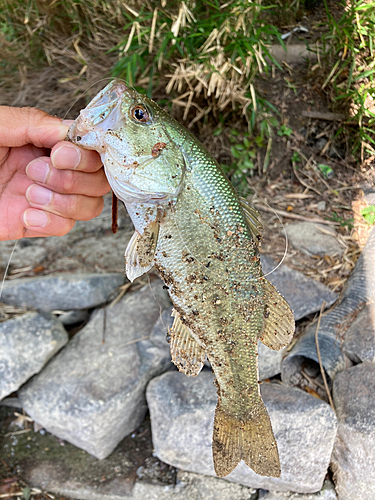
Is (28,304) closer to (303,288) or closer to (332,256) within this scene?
(303,288)

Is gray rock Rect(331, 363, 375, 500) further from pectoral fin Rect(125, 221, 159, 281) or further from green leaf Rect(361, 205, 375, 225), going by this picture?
pectoral fin Rect(125, 221, 159, 281)

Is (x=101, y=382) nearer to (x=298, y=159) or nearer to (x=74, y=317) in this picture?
(x=74, y=317)

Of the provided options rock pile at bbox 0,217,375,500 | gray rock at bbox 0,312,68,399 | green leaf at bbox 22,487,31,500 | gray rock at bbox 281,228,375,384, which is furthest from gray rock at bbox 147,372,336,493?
green leaf at bbox 22,487,31,500

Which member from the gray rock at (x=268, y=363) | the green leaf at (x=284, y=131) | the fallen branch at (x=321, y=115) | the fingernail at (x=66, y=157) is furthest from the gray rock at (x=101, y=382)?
the fallen branch at (x=321, y=115)

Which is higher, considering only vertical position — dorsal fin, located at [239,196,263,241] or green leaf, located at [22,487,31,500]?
dorsal fin, located at [239,196,263,241]

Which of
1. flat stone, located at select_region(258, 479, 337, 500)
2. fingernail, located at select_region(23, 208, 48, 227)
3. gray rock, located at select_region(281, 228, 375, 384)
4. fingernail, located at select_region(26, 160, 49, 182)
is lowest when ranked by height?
flat stone, located at select_region(258, 479, 337, 500)

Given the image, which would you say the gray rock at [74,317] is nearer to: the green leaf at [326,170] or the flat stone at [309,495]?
the flat stone at [309,495]

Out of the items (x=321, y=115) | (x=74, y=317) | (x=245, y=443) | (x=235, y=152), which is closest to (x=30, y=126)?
(x=245, y=443)
